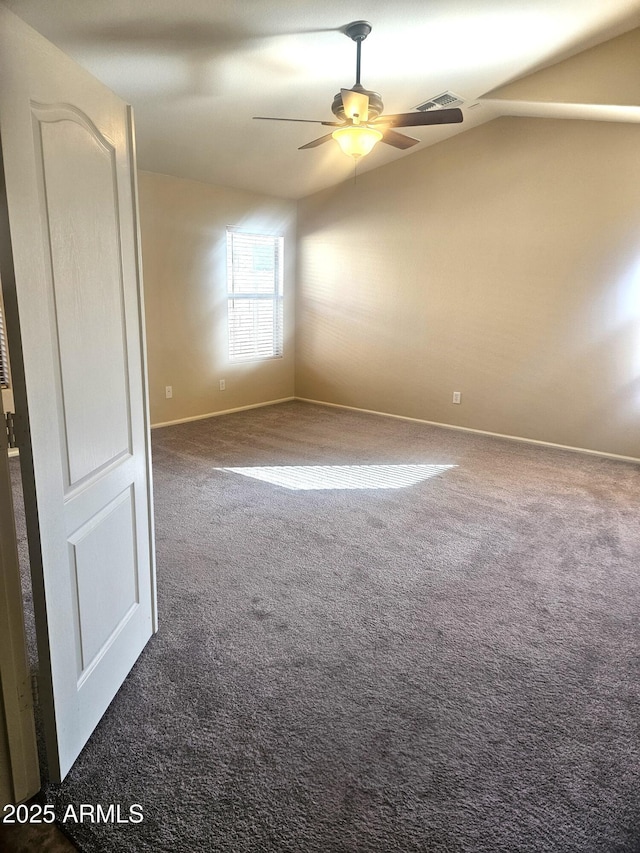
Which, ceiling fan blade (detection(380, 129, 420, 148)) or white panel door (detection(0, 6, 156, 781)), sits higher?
ceiling fan blade (detection(380, 129, 420, 148))

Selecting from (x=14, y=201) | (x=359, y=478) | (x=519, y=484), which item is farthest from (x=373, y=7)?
(x=519, y=484)

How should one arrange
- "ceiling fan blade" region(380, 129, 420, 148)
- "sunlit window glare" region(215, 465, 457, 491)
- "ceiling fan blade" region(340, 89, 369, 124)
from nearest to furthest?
"ceiling fan blade" region(340, 89, 369, 124), "ceiling fan blade" region(380, 129, 420, 148), "sunlit window glare" region(215, 465, 457, 491)

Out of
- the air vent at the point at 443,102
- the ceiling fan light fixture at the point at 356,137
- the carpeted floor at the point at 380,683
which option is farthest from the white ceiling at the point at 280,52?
the carpeted floor at the point at 380,683

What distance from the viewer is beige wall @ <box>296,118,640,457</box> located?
4410 mm

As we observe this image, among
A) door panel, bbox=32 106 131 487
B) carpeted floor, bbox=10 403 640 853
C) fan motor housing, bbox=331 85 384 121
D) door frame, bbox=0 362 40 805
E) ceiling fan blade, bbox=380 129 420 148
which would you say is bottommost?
carpeted floor, bbox=10 403 640 853

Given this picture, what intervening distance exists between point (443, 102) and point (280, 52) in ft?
5.62

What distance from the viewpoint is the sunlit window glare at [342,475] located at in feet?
12.6

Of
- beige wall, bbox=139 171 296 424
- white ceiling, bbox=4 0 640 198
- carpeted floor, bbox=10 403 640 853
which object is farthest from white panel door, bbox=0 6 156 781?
beige wall, bbox=139 171 296 424

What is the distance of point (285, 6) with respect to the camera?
2703 mm

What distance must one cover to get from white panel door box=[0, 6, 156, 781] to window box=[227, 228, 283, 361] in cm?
428

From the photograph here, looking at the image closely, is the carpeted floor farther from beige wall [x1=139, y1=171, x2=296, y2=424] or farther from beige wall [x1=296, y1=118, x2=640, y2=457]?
beige wall [x1=139, y1=171, x2=296, y2=424]

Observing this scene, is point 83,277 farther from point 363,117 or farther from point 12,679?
point 363,117

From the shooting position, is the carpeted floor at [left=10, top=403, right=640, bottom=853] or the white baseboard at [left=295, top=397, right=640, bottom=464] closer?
the carpeted floor at [left=10, top=403, right=640, bottom=853]

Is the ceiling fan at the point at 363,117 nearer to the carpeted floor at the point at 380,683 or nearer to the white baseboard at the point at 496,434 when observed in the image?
the carpeted floor at the point at 380,683
